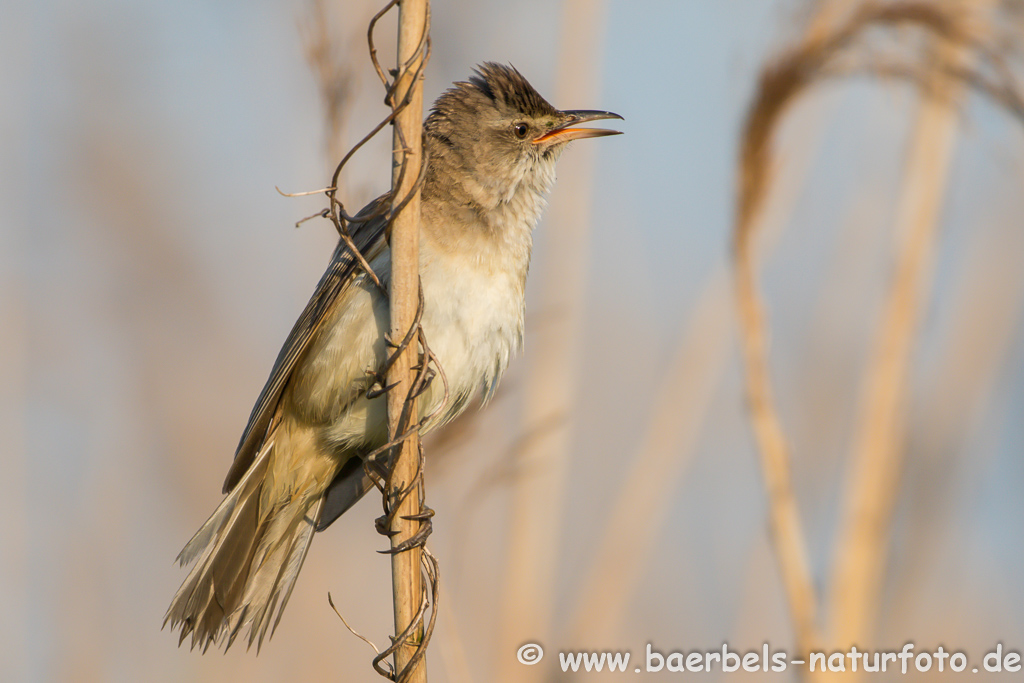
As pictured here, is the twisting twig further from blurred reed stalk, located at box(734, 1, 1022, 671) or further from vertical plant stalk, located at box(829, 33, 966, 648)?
vertical plant stalk, located at box(829, 33, 966, 648)

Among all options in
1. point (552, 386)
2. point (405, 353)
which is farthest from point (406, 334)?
point (552, 386)

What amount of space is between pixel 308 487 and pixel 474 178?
1174 mm

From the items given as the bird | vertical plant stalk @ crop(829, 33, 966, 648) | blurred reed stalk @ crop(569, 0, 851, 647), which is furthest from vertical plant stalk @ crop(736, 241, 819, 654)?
blurred reed stalk @ crop(569, 0, 851, 647)

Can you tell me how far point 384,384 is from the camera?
6.88 ft

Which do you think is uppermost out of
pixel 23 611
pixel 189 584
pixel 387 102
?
pixel 387 102

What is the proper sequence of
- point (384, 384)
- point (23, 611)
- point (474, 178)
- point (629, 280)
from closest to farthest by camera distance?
point (384, 384)
point (474, 178)
point (23, 611)
point (629, 280)

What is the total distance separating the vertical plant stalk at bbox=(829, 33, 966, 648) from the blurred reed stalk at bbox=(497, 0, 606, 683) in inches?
41.6

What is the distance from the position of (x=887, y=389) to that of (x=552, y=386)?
122cm

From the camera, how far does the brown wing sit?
2.72 m

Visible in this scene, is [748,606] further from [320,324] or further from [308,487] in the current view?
[320,324]

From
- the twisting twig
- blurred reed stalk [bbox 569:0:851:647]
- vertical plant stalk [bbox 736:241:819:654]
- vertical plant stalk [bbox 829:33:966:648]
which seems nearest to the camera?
the twisting twig

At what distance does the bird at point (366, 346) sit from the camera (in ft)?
8.65

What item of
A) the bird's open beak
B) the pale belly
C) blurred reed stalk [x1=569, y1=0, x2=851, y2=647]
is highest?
the bird's open beak

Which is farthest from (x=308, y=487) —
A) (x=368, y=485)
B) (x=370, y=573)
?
(x=370, y=573)
